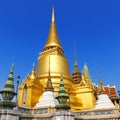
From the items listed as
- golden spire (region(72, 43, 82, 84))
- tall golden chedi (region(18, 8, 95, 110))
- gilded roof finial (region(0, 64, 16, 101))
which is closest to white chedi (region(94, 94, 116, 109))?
tall golden chedi (region(18, 8, 95, 110))

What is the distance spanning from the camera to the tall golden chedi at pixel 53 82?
28659 mm

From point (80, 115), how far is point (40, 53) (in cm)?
1872

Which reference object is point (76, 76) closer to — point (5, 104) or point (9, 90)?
point (9, 90)

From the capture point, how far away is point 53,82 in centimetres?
3081

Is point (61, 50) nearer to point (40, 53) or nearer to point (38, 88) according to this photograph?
point (40, 53)

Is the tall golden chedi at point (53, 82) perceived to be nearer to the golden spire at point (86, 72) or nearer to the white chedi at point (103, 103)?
the white chedi at point (103, 103)

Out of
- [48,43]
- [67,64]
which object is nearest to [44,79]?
[67,64]

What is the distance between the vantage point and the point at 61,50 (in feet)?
125

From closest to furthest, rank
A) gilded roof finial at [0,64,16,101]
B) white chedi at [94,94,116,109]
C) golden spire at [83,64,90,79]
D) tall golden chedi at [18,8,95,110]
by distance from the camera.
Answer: gilded roof finial at [0,64,16,101], white chedi at [94,94,116,109], tall golden chedi at [18,8,95,110], golden spire at [83,64,90,79]

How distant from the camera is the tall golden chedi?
28659 mm

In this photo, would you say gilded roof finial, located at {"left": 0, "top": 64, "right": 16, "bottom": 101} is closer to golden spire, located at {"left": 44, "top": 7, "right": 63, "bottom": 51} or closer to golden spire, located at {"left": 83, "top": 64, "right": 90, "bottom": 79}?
golden spire, located at {"left": 44, "top": 7, "right": 63, "bottom": 51}

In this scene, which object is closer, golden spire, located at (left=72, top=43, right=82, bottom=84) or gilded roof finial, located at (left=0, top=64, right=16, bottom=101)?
gilded roof finial, located at (left=0, top=64, right=16, bottom=101)

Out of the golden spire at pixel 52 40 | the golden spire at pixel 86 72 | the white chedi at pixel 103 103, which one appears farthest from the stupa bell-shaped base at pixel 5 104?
the golden spire at pixel 86 72

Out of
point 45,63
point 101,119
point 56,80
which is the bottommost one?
point 101,119
